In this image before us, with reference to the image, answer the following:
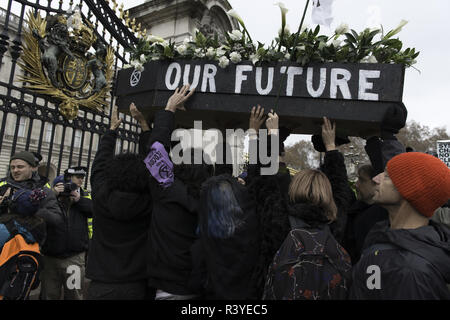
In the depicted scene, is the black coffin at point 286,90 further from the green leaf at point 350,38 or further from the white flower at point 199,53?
the green leaf at point 350,38

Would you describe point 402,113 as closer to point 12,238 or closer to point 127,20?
point 12,238

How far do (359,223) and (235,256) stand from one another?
923 mm

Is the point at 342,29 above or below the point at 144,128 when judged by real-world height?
above

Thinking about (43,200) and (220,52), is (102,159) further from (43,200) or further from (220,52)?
(43,200)

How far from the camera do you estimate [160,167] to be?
82.7 inches

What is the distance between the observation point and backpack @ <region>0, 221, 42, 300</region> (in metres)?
2.66

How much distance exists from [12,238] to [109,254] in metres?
1.20

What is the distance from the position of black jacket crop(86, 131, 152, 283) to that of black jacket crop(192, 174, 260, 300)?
599 mm

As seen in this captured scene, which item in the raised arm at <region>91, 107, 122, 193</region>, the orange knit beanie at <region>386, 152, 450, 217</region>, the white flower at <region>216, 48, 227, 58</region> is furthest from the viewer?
the raised arm at <region>91, 107, 122, 193</region>

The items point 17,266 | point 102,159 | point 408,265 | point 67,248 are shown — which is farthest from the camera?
point 67,248

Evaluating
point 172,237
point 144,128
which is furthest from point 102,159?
point 172,237

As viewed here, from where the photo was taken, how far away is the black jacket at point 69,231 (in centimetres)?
368

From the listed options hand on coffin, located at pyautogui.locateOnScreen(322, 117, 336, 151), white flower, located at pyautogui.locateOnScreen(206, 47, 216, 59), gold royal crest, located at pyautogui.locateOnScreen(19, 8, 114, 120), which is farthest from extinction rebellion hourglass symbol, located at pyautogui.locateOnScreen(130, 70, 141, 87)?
gold royal crest, located at pyautogui.locateOnScreen(19, 8, 114, 120)

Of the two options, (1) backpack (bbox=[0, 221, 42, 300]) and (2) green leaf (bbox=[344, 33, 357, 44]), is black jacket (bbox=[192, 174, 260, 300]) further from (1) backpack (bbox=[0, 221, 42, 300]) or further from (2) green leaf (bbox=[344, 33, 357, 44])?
(1) backpack (bbox=[0, 221, 42, 300])
